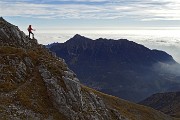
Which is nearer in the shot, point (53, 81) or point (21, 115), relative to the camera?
point (21, 115)

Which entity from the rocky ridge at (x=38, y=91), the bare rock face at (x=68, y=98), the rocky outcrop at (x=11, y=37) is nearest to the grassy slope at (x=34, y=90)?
the rocky ridge at (x=38, y=91)

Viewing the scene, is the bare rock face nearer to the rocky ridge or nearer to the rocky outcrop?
the rocky ridge

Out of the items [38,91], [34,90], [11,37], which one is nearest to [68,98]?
[38,91]

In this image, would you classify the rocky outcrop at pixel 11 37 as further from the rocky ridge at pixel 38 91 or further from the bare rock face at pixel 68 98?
the bare rock face at pixel 68 98

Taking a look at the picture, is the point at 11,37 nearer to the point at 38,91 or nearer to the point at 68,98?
the point at 38,91

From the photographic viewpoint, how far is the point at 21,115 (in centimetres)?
6606

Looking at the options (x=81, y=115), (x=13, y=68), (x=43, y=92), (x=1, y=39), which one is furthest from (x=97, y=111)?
(x=1, y=39)

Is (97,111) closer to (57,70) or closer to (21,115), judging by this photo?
(57,70)

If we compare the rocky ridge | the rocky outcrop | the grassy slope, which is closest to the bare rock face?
the rocky ridge

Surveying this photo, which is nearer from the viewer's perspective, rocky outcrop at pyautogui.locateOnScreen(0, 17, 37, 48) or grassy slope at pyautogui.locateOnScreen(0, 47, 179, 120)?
grassy slope at pyautogui.locateOnScreen(0, 47, 179, 120)

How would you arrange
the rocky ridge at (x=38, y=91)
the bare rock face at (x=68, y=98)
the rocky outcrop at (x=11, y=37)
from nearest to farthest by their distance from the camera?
the rocky ridge at (x=38, y=91), the bare rock face at (x=68, y=98), the rocky outcrop at (x=11, y=37)

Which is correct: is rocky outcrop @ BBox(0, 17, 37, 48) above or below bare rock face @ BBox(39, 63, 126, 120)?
above

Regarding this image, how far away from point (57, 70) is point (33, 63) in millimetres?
7054

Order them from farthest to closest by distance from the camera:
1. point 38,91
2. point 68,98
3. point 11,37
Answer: point 11,37
point 68,98
point 38,91
